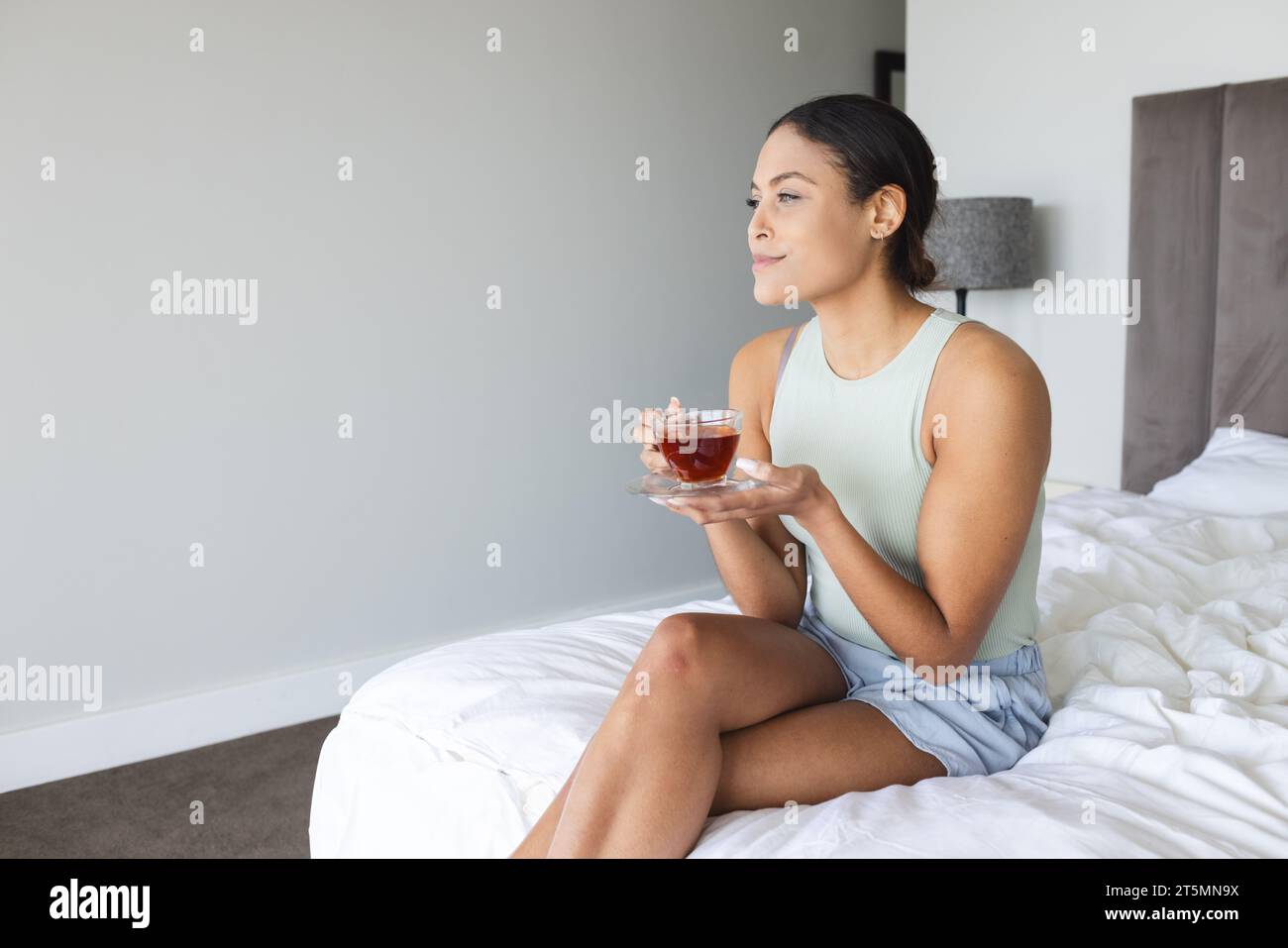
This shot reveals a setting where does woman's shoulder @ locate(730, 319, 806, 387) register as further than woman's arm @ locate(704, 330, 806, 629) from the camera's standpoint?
Yes

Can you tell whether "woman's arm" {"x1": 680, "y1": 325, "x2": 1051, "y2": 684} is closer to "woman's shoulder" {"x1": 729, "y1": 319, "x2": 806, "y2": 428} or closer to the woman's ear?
the woman's ear

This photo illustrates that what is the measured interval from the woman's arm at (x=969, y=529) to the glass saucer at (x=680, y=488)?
93 mm

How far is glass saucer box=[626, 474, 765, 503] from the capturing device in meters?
1.30

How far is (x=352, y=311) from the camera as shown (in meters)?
3.19

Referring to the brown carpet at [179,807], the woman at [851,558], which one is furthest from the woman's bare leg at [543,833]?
the brown carpet at [179,807]

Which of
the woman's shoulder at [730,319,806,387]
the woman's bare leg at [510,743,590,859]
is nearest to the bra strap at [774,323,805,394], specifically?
the woman's shoulder at [730,319,806,387]

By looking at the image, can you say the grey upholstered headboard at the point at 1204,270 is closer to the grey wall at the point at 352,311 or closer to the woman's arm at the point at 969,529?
the grey wall at the point at 352,311

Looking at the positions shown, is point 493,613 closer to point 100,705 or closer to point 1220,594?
point 100,705

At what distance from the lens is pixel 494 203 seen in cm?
344

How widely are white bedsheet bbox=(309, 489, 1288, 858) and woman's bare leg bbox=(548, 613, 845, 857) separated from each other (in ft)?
0.23

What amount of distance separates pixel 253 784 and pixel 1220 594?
2.14 m

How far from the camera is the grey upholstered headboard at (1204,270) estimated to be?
2746 mm

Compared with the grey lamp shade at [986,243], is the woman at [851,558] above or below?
below
